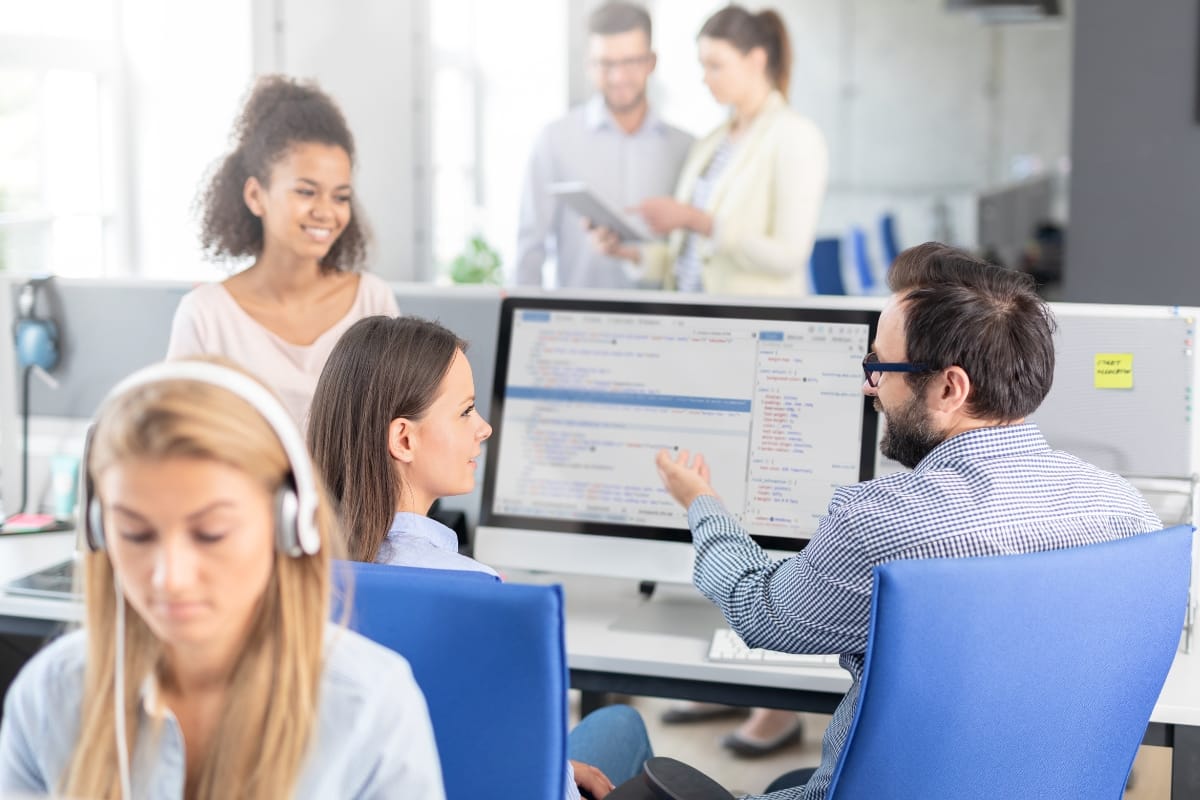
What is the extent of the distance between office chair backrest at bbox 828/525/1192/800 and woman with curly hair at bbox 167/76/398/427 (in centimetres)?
125

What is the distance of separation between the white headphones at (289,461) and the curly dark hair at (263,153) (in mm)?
1361

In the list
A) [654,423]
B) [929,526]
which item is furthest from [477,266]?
[929,526]

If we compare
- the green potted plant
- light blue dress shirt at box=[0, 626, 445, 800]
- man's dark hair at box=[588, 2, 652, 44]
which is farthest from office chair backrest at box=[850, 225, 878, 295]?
light blue dress shirt at box=[0, 626, 445, 800]

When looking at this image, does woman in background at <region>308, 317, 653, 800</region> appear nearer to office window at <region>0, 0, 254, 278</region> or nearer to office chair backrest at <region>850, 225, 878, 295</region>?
office window at <region>0, 0, 254, 278</region>

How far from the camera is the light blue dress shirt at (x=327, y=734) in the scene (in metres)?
0.93

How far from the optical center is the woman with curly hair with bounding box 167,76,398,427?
2.18m

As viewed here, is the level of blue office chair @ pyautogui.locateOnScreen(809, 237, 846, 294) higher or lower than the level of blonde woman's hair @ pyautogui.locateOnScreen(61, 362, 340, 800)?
higher

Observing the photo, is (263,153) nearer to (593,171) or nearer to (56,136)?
(593,171)

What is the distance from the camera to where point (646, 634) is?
1.93 metres

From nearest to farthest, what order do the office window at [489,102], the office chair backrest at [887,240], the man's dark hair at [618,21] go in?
the man's dark hair at [618,21] → the office window at [489,102] → the office chair backrest at [887,240]

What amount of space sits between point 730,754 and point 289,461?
2243 millimetres

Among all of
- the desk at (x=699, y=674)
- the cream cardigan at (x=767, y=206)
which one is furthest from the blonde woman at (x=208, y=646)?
the cream cardigan at (x=767, y=206)

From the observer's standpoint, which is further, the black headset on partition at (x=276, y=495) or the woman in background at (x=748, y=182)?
the woman in background at (x=748, y=182)

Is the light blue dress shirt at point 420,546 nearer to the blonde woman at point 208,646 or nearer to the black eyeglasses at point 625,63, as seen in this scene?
the blonde woman at point 208,646
